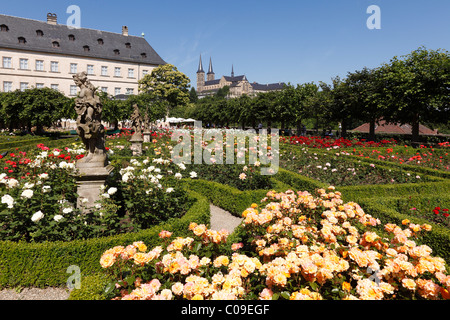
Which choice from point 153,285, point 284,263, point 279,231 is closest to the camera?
point 153,285

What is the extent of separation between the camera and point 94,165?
200 inches

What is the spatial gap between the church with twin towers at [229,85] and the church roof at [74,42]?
230 feet

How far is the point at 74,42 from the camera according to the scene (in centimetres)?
4131

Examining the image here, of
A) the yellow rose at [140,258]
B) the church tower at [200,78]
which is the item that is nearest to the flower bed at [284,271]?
the yellow rose at [140,258]

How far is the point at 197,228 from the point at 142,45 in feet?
171

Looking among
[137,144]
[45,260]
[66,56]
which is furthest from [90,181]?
[66,56]

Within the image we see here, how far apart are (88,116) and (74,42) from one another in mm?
46072

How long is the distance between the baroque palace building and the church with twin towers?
71267mm

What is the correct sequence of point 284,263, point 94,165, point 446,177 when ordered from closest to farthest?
point 284,263, point 94,165, point 446,177

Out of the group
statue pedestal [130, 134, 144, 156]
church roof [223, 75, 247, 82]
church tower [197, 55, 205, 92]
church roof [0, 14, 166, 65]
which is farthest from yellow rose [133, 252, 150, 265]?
church tower [197, 55, 205, 92]

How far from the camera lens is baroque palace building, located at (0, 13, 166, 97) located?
122ft

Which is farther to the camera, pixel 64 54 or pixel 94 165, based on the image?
pixel 64 54
